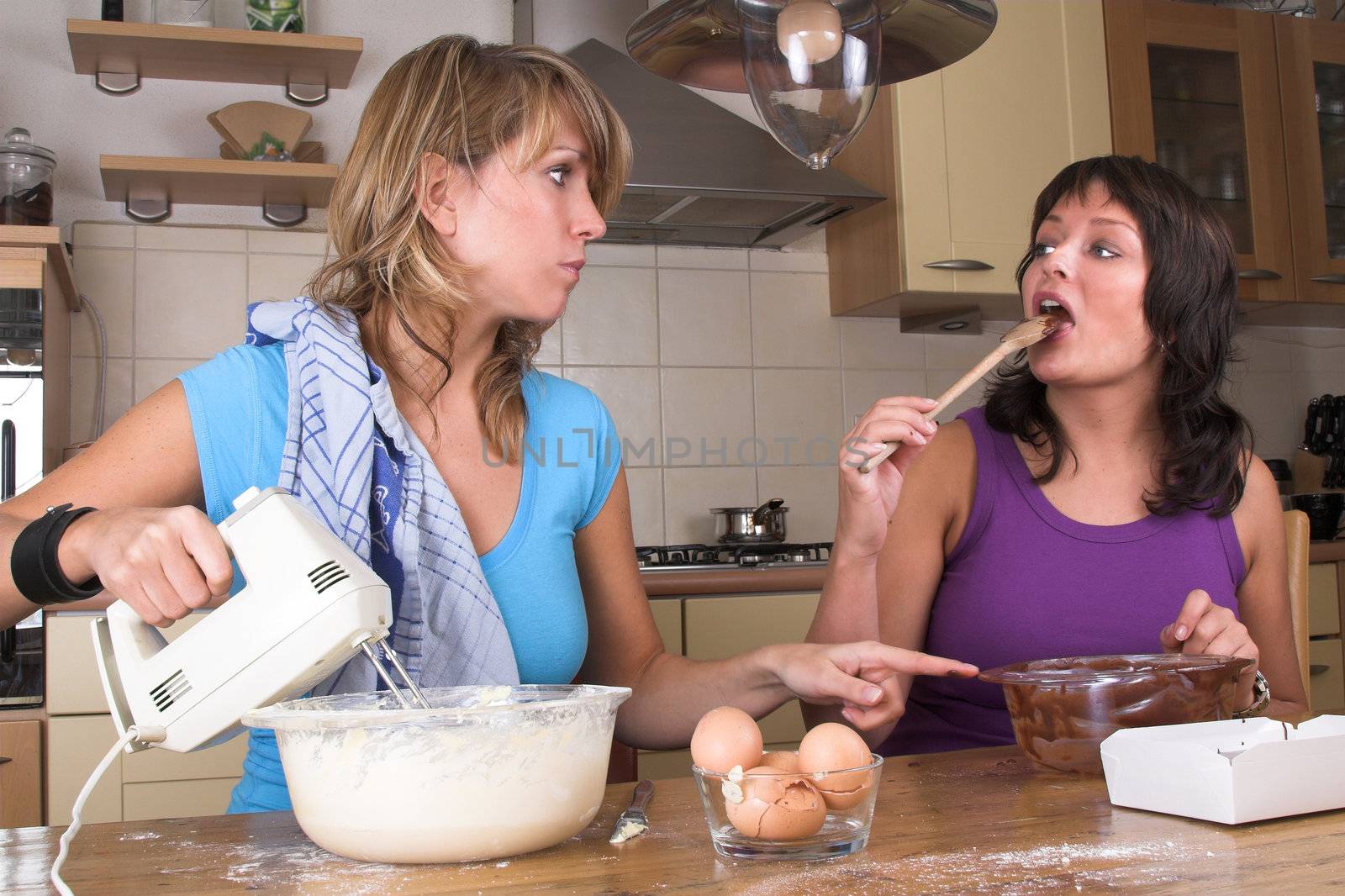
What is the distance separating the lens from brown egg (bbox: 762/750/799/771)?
0.74 meters

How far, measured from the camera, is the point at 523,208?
3.87ft

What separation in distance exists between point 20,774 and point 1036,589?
174 centimetres

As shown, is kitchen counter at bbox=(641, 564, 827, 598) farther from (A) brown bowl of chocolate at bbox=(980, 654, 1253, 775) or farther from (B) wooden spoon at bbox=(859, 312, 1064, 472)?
(A) brown bowl of chocolate at bbox=(980, 654, 1253, 775)

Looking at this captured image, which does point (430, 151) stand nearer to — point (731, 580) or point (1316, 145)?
point (731, 580)

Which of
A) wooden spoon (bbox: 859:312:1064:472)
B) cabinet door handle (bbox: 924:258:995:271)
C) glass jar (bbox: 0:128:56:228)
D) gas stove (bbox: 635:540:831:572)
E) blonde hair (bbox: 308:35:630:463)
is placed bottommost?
gas stove (bbox: 635:540:831:572)

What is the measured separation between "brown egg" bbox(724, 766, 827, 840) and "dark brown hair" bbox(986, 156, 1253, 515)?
824mm

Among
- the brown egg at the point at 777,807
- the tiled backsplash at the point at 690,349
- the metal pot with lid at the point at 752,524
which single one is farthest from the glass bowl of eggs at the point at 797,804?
the tiled backsplash at the point at 690,349

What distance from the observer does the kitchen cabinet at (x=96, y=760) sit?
2.07 meters

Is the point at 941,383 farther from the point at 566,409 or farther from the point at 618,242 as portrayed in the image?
the point at 566,409

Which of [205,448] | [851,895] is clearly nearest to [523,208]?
[205,448]

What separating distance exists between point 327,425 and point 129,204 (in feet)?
6.34

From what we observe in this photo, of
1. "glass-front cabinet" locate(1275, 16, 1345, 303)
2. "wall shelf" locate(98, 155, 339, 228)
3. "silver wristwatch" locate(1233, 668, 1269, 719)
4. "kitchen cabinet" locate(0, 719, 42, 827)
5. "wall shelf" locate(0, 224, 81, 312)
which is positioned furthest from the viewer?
"glass-front cabinet" locate(1275, 16, 1345, 303)

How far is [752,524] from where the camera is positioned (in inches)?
112

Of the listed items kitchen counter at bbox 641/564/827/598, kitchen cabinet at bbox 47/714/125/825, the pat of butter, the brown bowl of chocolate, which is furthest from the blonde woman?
kitchen cabinet at bbox 47/714/125/825
